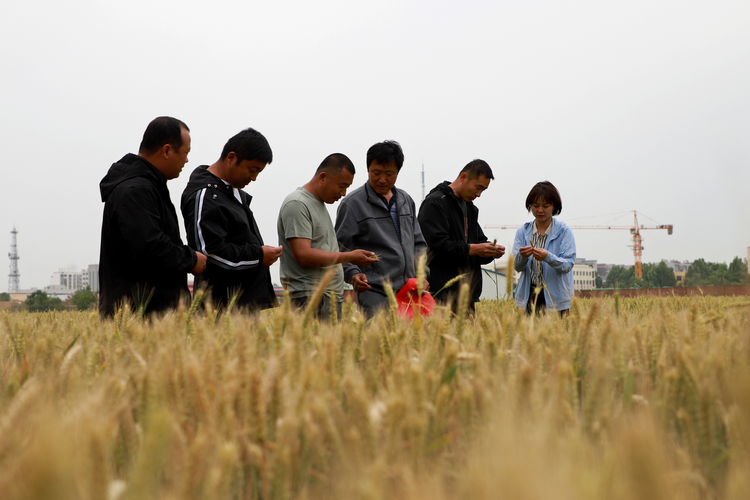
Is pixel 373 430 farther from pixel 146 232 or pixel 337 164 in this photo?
pixel 337 164

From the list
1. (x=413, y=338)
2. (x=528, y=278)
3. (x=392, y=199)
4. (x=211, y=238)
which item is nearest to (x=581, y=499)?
(x=413, y=338)

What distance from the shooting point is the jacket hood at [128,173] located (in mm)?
2807

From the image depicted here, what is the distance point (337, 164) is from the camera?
12.0 ft

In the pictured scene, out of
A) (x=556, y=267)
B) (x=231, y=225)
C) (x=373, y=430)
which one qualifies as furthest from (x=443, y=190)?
(x=373, y=430)

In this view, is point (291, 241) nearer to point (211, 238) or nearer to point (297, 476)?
point (211, 238)

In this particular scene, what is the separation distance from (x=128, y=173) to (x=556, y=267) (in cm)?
317

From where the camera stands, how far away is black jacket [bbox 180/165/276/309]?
A: 3086mm

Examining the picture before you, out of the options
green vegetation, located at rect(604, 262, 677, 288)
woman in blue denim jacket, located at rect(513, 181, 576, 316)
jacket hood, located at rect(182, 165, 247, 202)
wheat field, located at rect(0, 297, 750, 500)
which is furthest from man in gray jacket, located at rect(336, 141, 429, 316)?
green vegetation, located at rect(604, 262, 677, 288)

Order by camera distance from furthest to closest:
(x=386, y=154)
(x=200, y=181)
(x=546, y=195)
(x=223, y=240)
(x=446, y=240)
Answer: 1. (x=546, y=195)
2. (x=446, y=240)
3. (x=386, y=154)
4. (x=200, y=181)
5. (x=223, y=240)

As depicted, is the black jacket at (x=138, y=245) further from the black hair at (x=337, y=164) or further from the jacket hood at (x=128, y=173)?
the black hair at (x=337, y=164)

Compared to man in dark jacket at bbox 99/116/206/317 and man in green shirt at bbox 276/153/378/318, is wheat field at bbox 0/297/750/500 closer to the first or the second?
man in dark jacket at bbox 99/116/206/317

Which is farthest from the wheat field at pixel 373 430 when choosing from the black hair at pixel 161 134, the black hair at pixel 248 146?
the black hair at pixel 248 146

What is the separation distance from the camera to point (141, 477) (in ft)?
1.71

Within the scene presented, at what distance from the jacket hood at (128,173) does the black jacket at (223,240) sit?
0.27m
